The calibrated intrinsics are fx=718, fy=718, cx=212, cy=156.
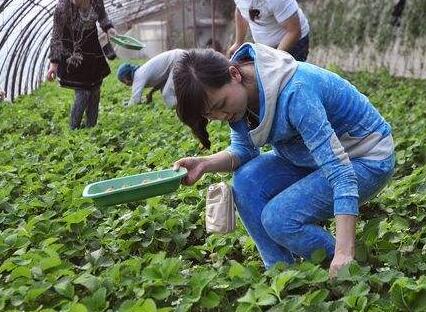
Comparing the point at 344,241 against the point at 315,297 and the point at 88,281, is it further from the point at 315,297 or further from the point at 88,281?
the point at 88,281

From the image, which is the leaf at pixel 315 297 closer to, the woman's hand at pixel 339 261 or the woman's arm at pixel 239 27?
the woman's hand at pixel 339 261

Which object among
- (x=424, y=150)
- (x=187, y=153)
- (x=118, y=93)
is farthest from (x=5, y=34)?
(x=424, y=150)

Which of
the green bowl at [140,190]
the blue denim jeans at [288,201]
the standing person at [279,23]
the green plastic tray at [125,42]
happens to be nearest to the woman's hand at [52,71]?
the green plastic tray at [125,42]

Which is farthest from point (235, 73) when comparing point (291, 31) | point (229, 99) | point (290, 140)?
point (291, 31)

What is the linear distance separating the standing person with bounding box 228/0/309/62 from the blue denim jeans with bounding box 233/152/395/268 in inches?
85.8

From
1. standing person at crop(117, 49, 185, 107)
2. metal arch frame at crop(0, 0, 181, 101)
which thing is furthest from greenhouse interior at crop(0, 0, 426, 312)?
metal arch frame at crop(0, 0, 181, 101)

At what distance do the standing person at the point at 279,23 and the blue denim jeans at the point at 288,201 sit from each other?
7.15 ft

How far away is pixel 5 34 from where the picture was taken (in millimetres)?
11102

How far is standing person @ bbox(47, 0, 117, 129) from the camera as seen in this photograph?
6930mm

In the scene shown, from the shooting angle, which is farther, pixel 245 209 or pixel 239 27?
pixel 239 27

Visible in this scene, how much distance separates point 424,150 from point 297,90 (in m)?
2.39

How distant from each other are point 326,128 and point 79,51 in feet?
16.1

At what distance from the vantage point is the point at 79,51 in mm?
7016

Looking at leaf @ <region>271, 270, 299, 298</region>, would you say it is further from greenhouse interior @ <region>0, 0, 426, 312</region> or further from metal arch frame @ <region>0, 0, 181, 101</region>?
metal arch frame @ <region>0, 0, 181, 101</region>
